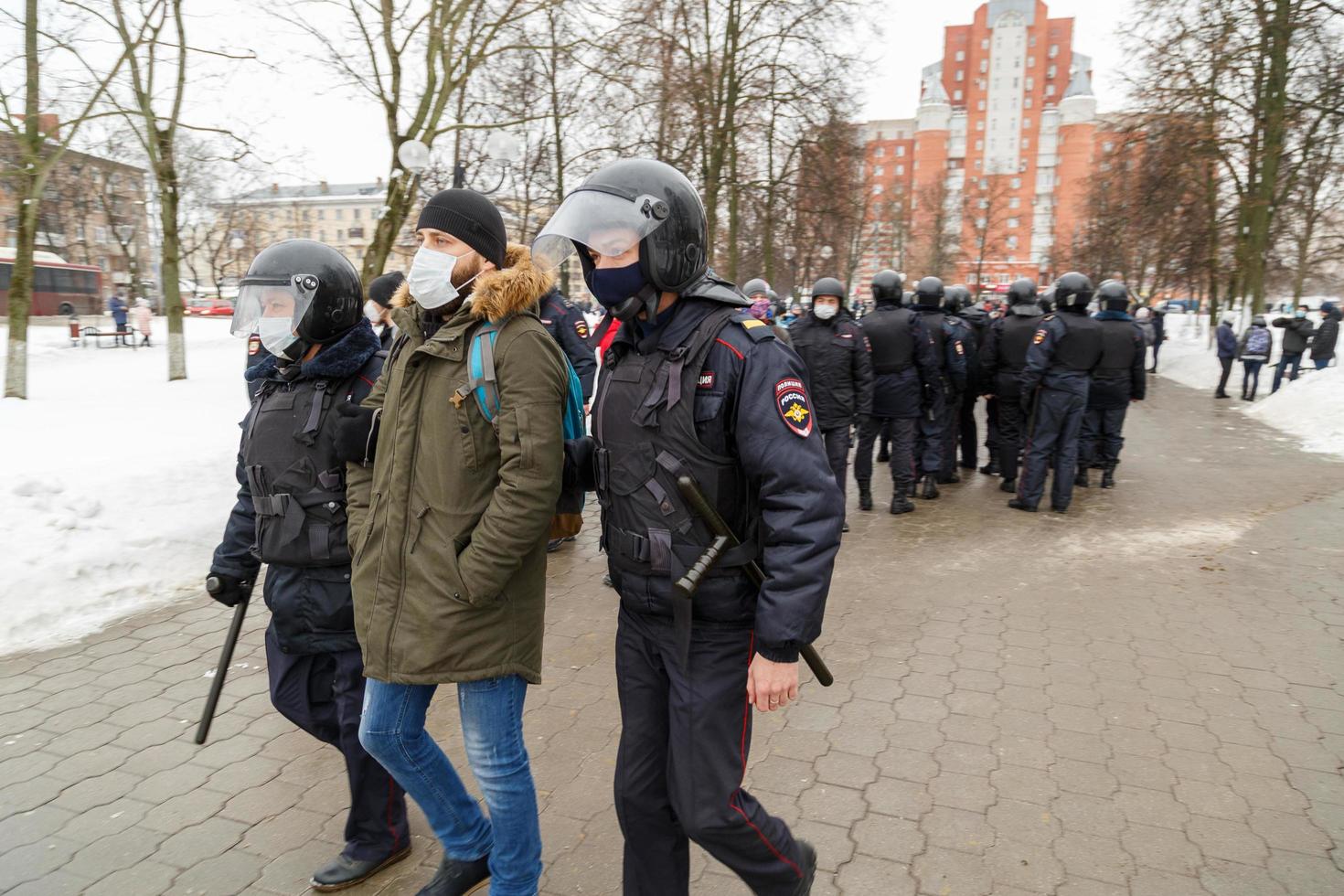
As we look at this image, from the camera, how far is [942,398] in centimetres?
852

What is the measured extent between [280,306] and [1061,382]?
23.6 ft

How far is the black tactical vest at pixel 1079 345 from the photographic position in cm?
778

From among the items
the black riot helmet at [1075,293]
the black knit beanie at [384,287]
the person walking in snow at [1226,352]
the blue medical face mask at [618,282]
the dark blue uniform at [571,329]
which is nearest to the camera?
the blue medical face mask at [618,282]

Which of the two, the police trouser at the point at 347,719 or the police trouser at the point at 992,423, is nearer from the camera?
the police trouser at the point at 347,719

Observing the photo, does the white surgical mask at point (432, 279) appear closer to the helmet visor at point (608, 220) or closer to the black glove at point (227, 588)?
the helmet visor at point (608, 220)

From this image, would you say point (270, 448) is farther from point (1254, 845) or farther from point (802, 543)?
point (1254, 845)

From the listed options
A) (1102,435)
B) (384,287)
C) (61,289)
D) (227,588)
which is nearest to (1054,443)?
(1102,435)

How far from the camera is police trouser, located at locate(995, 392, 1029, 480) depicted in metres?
9.16

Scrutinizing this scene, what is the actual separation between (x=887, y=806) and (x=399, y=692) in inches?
76.3

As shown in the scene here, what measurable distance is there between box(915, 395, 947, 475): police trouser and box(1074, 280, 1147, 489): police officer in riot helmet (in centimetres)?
143

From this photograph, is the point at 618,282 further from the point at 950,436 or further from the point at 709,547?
the point at 950,436

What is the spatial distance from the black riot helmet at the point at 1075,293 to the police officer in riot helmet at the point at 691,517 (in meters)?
6.75

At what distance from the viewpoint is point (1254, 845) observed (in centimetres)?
296

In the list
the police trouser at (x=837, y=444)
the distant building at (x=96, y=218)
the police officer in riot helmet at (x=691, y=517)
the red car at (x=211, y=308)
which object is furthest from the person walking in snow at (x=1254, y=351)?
the red car at (x=211, y=308)
